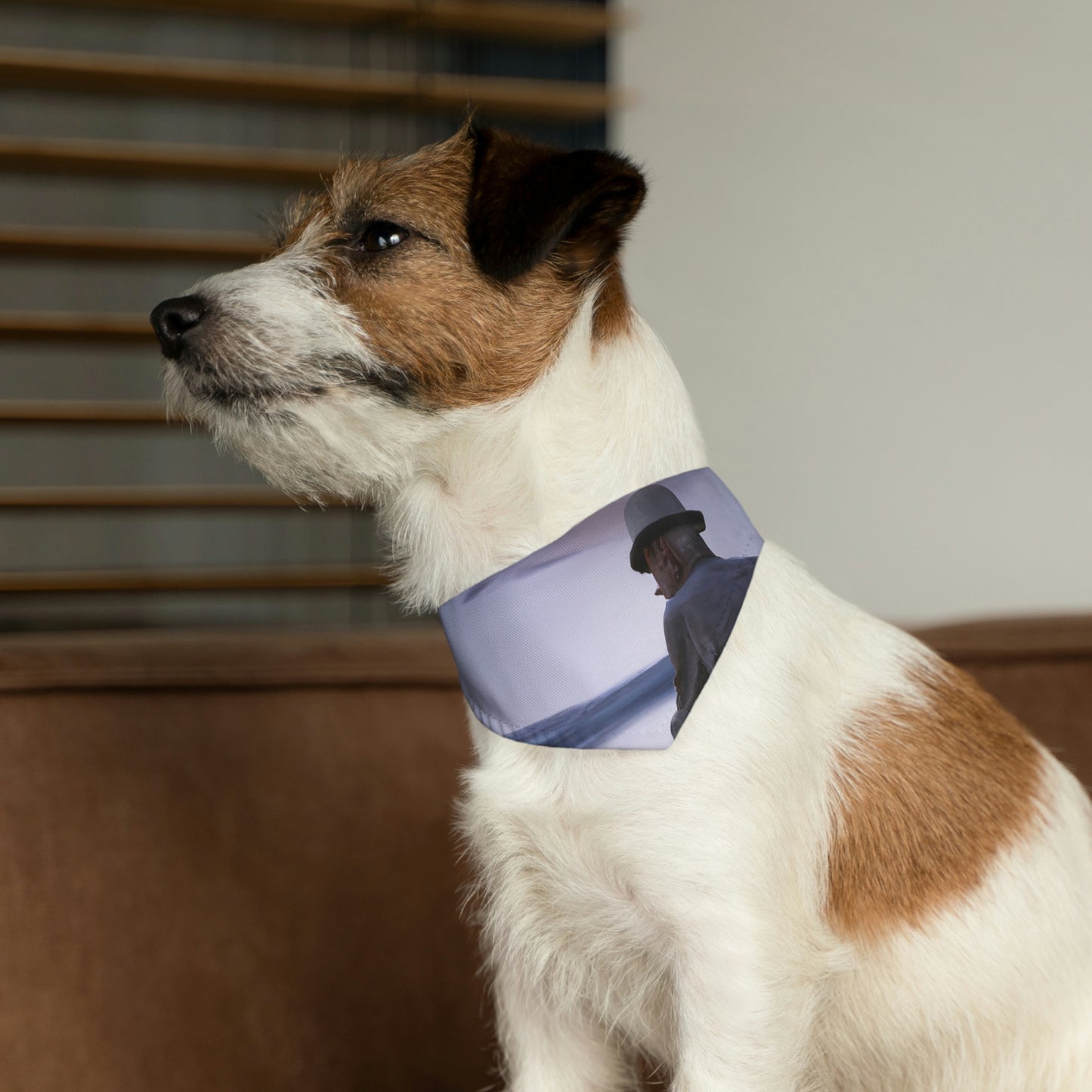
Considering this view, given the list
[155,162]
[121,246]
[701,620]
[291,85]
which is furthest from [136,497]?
[701,620]

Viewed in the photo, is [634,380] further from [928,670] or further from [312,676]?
[312,676]

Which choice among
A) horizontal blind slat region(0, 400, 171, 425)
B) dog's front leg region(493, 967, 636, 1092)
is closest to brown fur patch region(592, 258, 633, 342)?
dog's front leg region(493, 967, 636, 1092)

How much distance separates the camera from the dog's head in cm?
101

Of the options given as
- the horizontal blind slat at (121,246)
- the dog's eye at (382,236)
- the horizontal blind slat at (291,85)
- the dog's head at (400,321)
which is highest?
the horizontal blind slat at (291,85)

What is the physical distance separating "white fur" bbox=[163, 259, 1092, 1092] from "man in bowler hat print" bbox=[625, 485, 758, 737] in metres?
0.02

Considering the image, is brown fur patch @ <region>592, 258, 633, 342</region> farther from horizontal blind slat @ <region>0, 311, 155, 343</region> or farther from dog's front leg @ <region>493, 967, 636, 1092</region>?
horizontal blind slat @ <region>0, 311, 155, 343</region>

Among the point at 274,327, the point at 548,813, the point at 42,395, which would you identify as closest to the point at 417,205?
the point at 274,327

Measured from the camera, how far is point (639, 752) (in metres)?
0.95

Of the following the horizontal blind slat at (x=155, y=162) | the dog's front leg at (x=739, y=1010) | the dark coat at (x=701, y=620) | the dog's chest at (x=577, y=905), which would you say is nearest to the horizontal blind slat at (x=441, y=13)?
the horizontal blind slat at (x=155, y=162)

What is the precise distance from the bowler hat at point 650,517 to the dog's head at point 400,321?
14 cm

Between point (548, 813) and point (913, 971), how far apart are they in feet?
1.16

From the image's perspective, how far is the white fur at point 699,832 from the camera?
36.7 inches

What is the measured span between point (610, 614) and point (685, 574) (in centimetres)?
7

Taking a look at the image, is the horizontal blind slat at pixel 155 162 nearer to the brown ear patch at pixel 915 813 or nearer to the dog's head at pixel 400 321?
the dog's head at pixel 400 321
